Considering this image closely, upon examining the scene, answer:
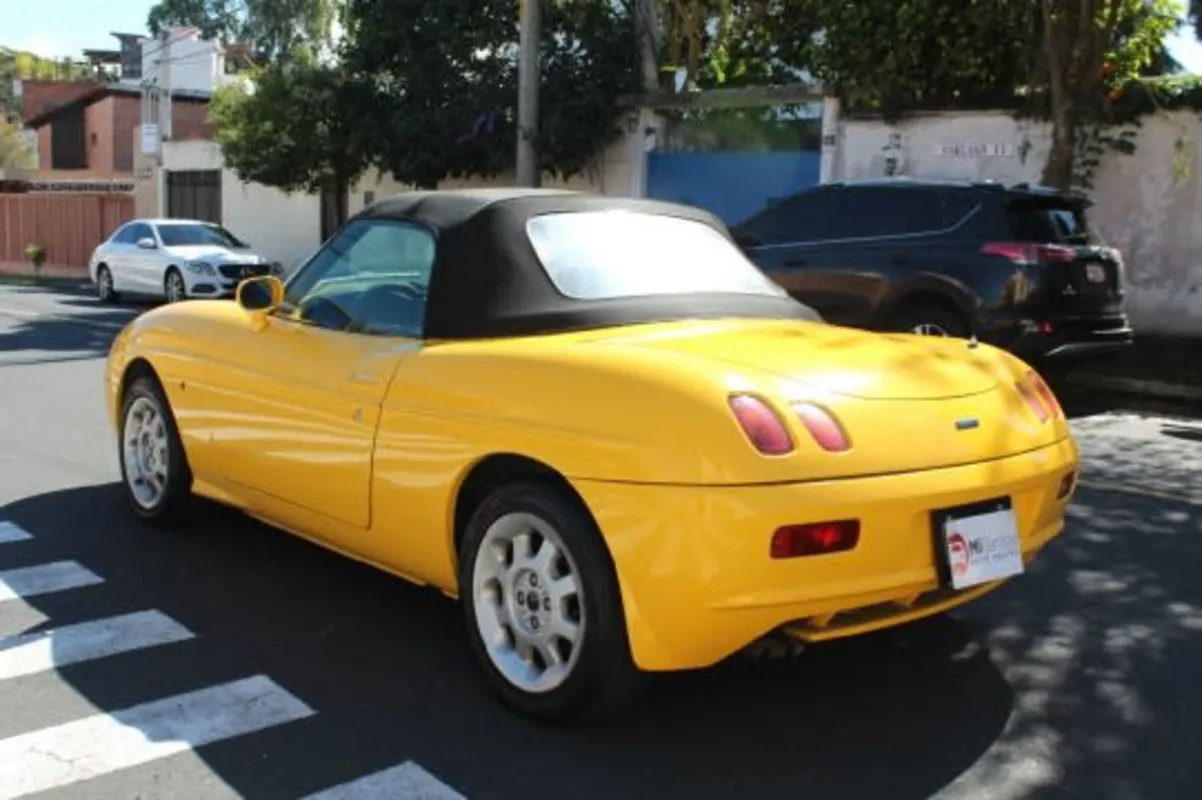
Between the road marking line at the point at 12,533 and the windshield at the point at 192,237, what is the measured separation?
15506 mm

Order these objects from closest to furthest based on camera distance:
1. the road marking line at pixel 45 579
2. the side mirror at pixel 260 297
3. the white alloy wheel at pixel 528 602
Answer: the white alloy wheel at pixel 528 602, the road marking line at pixel 45 579, the side mirror at pixel 260 297

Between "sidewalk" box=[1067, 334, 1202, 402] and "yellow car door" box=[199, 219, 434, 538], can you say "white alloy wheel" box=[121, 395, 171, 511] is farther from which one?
"sidewalk" box=[1067, 334, 1202, 402]

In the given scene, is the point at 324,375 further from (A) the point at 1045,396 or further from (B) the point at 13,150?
(B) the point at 13,150

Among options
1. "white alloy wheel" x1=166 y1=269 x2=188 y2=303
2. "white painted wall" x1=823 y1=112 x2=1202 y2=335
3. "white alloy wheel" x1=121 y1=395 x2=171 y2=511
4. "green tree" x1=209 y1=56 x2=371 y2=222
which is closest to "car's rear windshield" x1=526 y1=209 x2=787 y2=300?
"white alloy wheel" x1=121 y1=395 x2=171 y2=511

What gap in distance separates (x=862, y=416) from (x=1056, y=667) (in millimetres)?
1385

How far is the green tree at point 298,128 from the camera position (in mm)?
20766

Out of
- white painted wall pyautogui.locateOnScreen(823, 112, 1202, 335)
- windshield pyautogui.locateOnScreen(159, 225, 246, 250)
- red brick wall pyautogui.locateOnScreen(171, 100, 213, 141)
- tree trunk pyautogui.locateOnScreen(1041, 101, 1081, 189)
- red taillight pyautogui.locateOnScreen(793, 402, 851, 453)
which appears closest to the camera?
red taillight pyautogui.locateOnScreen(793, 402, 851, 453)

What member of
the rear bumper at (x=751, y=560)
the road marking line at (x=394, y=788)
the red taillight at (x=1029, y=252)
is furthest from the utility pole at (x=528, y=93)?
the road marking line at (x=394, y=788)

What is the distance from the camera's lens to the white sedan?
64.2 feet

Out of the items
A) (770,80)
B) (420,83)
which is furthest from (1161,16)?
(420,83)

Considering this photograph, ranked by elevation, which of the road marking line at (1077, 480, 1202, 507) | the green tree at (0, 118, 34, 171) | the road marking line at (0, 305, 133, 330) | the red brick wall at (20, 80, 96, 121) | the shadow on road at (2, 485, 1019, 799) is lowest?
the road marking line at (0, 305, 133, 330)

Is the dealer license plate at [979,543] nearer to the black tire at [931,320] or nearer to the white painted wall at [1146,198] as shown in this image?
the black tire at [931,320]

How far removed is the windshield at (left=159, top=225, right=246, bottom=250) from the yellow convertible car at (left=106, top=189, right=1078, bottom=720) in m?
16.6

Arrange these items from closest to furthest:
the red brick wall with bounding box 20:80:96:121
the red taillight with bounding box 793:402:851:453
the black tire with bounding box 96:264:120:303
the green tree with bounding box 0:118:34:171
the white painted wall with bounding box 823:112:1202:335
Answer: the red taillight with bounding box 793:402:851:453
the white painted wall with bounding box 823:112:1202:335
the black tire with bounding box 96:264:120:303
the red brick wall with bounding box 20:80:96:121
the green tree with bounding box 0:118:34:171
